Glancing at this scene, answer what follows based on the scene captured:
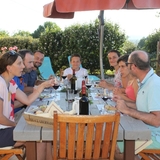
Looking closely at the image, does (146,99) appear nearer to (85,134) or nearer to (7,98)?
(85,134)

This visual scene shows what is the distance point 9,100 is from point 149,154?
140cm

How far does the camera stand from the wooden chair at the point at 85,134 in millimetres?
1757

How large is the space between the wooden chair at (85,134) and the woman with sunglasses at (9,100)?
0.51 m

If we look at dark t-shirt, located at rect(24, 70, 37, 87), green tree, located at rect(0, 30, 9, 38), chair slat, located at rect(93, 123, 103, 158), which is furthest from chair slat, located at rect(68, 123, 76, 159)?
green tree, located at rect(0, 30, 9, 38)

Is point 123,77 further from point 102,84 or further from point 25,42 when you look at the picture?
point 25,42

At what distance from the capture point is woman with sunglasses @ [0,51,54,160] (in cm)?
241

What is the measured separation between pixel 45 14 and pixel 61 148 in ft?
11.9

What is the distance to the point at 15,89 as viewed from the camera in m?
2.85

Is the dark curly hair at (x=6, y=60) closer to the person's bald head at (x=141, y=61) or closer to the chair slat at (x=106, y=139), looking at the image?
the person's bald head at (x=141, y=61)

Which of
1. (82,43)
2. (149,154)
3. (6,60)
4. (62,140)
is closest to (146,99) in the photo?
(149,154)

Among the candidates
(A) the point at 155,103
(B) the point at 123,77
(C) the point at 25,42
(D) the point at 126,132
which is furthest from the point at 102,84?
(C) the point at 25,42

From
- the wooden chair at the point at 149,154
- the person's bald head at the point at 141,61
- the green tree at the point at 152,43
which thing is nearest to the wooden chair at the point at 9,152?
the wooden chair at the point at 149,154

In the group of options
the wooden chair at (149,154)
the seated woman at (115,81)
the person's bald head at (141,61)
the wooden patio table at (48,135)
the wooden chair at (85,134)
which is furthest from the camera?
the seated woman at (115,81)

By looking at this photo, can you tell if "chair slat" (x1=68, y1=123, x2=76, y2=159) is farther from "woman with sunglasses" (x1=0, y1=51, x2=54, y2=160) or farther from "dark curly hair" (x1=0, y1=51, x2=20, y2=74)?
"dark curly hair" (x1=0, y1=51, x2=20, y2=74)
